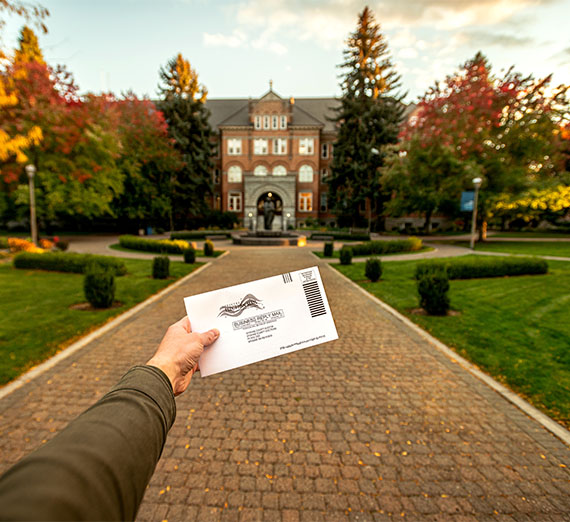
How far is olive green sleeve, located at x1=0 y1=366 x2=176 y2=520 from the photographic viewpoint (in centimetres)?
71

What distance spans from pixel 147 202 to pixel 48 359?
3326cm

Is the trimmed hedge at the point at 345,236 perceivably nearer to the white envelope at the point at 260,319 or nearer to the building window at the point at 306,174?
the building window at the point at 306,174

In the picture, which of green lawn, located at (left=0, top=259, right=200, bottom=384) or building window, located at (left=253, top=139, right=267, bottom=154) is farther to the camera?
building window, located at (left=253, top=139, right=267, bottom=154)

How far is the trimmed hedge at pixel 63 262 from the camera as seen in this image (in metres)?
12.9

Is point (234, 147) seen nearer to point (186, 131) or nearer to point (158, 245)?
point (186, 131)

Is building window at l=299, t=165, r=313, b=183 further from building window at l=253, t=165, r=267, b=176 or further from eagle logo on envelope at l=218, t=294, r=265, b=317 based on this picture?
eagle logo on envelope at l=218, t=294, r=265, b=317

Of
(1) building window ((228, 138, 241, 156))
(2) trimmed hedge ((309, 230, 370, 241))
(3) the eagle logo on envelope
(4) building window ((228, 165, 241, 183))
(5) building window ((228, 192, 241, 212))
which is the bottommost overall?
(2) trimmed hedge ((309, 230, 370, 241))

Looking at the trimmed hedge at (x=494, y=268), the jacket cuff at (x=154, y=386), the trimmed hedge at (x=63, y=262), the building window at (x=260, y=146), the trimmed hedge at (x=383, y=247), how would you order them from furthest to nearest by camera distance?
the building window at (x=260, y=146)
the trimmed hedge at (x=383, y=247)
the trimmed hedge at (x=63, y=262)
the trimmed hedge at (x=494, y=268)
the jacket cuff at (x=154, y=386)

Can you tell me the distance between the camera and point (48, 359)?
552 centimetres

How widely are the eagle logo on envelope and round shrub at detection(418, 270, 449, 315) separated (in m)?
7.19

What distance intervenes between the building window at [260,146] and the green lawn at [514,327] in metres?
39.2

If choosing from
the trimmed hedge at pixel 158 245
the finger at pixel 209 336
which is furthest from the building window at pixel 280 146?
the finger at pixel 209 336

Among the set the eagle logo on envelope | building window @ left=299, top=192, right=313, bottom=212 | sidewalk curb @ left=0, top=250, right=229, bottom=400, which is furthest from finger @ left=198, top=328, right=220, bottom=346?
building window @ left=299, top=192, right=313, bottom=212

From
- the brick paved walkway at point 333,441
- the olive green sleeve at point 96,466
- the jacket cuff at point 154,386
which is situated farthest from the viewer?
the brick paved walkway at point 333,441
